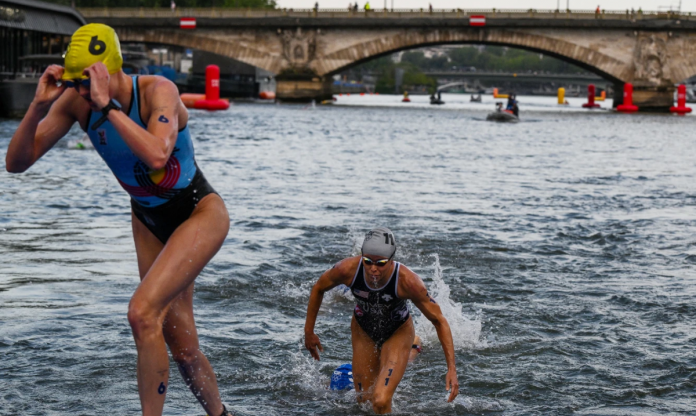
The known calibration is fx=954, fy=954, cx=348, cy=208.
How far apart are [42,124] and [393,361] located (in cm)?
305

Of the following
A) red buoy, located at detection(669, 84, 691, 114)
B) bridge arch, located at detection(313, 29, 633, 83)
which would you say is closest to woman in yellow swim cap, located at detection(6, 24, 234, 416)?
bridge arch, located at detection(313, 29, 633, 83)

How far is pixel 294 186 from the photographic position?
2108 cm

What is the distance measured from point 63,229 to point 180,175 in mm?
9363

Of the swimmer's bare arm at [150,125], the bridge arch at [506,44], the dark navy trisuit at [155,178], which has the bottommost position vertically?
the dark navy trisuit at [155,178]

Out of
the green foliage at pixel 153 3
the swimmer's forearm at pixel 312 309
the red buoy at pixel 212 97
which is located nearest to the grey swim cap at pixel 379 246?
the swimmer's forearm at pixel 312 309

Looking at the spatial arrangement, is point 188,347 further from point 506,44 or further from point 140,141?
point 506,44

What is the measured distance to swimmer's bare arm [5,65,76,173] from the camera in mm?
4637

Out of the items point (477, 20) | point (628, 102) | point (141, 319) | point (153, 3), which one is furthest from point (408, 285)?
point (153, 3)

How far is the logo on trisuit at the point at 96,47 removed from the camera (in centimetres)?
454

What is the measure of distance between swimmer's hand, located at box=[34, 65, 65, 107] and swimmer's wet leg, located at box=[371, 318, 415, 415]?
313cm

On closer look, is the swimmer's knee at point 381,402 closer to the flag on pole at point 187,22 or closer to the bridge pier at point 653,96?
the flag on pole at point 187,22

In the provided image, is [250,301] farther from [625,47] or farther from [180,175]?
[625,47]

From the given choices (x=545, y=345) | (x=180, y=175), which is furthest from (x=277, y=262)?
(x=180, y=175)

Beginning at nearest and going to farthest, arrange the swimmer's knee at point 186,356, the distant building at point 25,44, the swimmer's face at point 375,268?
the swimmer's knee at point 186,356 < the swimmer's face at point 375,268 < the distant building at point 25,44
